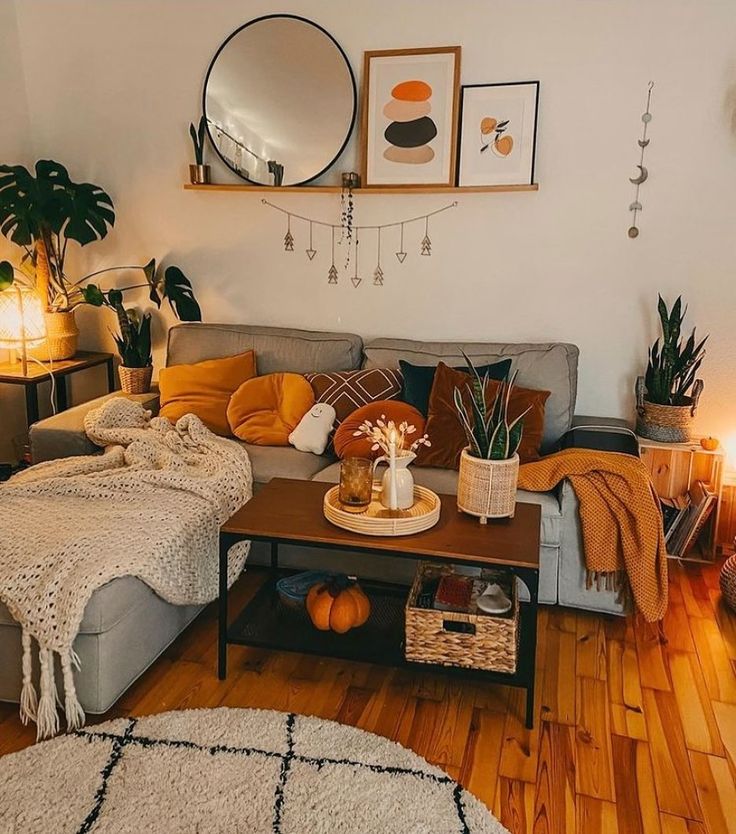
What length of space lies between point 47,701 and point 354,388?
5.52 ft

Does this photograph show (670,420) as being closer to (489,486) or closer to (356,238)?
(489,486)

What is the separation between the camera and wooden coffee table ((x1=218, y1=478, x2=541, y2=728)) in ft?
7.21

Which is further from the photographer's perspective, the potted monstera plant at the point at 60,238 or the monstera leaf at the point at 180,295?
the monstera leaf at the point at 180,295

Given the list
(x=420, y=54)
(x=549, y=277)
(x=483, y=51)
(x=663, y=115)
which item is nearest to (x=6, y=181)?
(x=420, y=54)

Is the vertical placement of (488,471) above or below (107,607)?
above

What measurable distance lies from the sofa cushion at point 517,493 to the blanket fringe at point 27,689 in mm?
1110

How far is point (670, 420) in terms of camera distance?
126 inches

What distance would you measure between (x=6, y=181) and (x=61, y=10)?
925 mm

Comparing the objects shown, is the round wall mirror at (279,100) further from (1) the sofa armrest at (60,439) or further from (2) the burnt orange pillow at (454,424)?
(1) the sofa armrest at (60,439)

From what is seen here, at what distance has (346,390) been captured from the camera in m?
3.31

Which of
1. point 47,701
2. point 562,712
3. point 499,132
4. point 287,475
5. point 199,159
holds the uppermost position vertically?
point 499,132

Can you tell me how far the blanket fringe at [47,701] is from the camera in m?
2.08

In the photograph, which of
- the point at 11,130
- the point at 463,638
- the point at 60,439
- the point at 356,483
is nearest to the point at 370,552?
the point at 356,483

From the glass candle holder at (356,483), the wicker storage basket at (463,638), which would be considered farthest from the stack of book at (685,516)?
the glass candle holder at (356,483)
